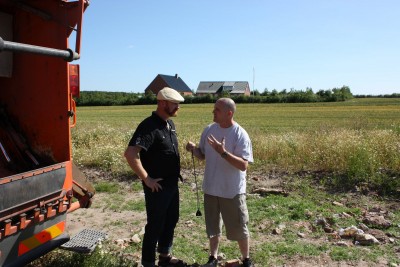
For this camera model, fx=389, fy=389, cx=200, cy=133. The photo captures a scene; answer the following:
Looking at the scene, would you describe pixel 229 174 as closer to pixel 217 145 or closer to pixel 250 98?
pixel 217 145

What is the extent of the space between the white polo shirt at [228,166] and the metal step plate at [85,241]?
1372 millimetres

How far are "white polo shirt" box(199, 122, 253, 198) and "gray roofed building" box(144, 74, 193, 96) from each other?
8258 centimetres

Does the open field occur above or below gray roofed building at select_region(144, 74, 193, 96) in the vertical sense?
below

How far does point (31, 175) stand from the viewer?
9.11 ft

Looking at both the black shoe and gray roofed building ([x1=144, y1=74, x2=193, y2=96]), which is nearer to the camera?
the black shoe

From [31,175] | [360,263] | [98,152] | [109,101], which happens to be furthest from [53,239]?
[109,101]

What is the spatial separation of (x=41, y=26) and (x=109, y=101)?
2723 inches

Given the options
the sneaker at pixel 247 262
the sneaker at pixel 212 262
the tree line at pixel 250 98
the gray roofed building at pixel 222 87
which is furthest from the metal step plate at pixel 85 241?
the gray roofed building at pixel 222 87

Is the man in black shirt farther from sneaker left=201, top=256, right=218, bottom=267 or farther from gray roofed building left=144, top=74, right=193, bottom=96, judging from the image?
gray roofed building left=144, top=74, right=193, bottom=96

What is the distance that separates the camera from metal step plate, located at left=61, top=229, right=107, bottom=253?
393 cm

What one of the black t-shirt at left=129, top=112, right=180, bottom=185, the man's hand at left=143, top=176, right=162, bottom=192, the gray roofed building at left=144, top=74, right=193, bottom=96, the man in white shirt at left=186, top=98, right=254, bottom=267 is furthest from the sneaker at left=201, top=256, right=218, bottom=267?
the gray roofed building at left=144, top=74, right=193, bottom=96

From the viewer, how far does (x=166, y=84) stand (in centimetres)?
8775

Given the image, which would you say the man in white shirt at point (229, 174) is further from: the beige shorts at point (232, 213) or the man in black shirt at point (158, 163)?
the man in black shirt at point (158, 163)

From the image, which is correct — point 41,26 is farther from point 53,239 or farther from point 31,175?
point 53,239
